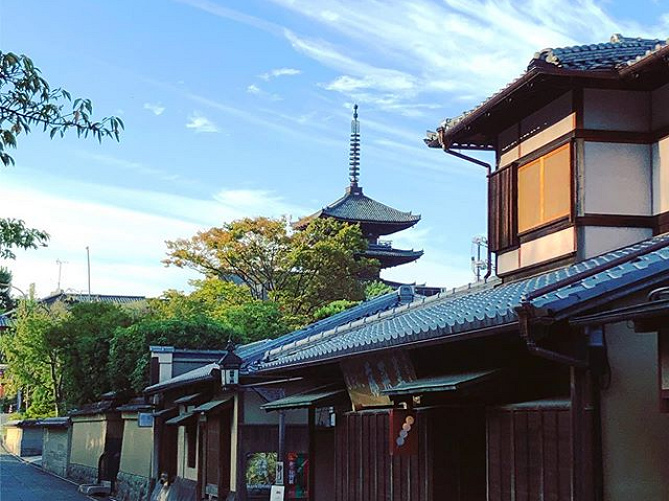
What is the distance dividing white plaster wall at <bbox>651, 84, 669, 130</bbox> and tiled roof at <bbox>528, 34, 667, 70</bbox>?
1.79 ft

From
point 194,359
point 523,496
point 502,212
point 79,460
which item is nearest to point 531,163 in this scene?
point 502,212

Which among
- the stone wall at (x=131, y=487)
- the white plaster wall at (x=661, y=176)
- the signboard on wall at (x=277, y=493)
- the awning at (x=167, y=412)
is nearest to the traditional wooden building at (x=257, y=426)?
the signboard on wall at (x=277, y=493)

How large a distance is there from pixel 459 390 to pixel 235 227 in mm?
40487

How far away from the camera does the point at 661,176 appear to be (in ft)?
39.7

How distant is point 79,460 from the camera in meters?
43.4

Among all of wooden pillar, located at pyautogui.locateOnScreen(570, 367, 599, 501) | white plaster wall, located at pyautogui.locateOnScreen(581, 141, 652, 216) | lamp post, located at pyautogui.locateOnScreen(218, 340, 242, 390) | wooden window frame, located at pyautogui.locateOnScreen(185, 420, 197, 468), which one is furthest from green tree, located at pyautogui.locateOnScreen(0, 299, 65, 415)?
wooden pillar, located at pyautogui.locateOnScreen(570, 367, 599, 501)

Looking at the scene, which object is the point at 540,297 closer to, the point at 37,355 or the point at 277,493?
the point at 277,493

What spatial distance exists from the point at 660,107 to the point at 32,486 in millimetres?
32498

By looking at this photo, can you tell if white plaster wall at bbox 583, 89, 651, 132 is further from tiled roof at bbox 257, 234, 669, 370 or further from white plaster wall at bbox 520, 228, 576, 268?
tiled roof at bbox 257, 234, 669, 370

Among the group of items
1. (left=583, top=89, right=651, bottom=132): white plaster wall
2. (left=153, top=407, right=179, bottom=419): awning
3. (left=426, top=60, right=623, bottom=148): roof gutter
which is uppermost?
(left=426, top=60, right=623, bottom=148): roof gutter

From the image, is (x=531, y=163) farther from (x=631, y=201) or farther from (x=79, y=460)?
(x=79, y=460)

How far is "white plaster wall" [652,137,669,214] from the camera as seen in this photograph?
12.0 metres

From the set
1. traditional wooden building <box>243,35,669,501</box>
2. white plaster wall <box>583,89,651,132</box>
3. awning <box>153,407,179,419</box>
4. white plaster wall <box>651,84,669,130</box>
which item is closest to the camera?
traditional wooden building <box>243,35,669,501</box>

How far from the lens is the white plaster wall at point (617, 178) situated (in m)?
12.3
